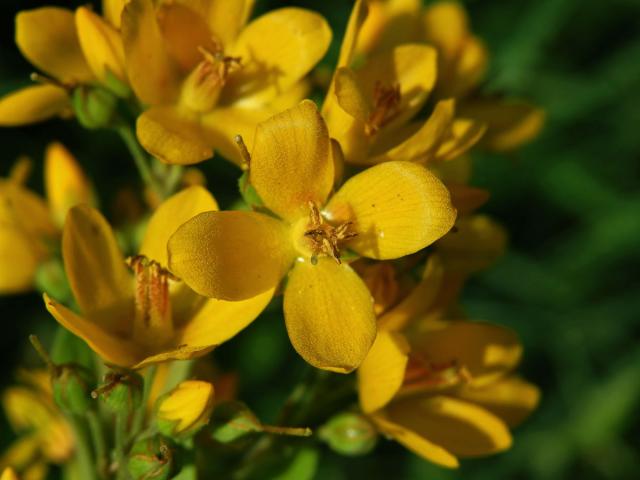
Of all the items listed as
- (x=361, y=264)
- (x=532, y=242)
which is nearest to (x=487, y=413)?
(x=361, y=264)

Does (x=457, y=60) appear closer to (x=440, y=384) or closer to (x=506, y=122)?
(x=506, y=122)

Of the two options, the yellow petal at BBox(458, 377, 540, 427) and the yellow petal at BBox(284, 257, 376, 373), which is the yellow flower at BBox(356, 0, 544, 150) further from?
the yellow petal at BBox(284, 257, 376, 373)

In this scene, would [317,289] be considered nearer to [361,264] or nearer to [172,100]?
[361,264]

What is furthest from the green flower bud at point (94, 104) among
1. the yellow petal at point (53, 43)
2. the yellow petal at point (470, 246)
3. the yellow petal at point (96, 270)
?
the yellow petal at point (470, 246)

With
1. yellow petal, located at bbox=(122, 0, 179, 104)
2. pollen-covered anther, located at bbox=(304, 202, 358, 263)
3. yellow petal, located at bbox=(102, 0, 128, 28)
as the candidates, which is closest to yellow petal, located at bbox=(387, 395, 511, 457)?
pollen-covered anther, located at bbox=(304, 202, 358, 263)

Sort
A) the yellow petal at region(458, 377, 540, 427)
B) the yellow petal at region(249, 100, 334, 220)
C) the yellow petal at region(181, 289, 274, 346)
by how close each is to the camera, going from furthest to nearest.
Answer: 1. the yellow petal at region(458, 377, 540, 427)
2. the yellow petal at region(181, 289, 274, 346)
3. the yellow petal at region(249, 100, 334, 220)

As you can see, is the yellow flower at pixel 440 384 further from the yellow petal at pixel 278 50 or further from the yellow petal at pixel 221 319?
the yellow petal at pixel 278 50
